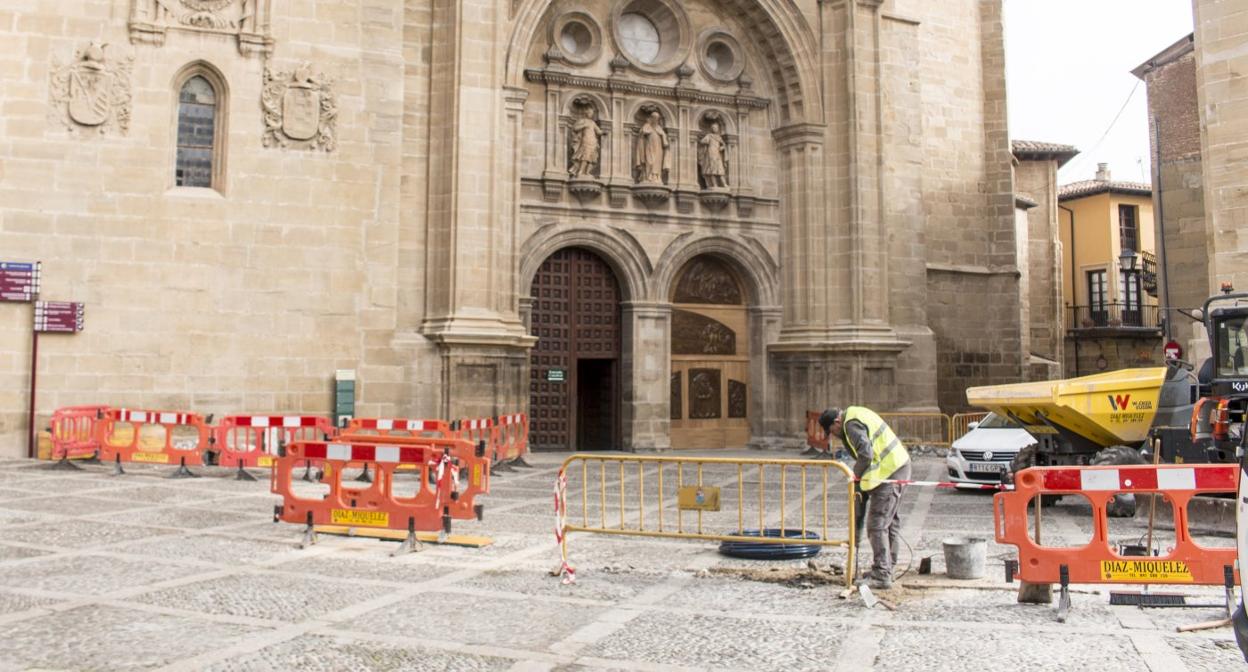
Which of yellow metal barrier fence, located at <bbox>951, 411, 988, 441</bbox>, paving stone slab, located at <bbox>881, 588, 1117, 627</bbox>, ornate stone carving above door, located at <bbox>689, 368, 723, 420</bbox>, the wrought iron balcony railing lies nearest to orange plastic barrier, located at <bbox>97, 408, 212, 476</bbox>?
ornate stone carving above door, located at <bbox>689, 368, 723, 420</bbox>

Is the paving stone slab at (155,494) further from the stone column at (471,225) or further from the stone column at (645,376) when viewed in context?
the stone column at (645,376)

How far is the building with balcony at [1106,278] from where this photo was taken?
3722cm

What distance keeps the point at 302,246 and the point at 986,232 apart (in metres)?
16.7

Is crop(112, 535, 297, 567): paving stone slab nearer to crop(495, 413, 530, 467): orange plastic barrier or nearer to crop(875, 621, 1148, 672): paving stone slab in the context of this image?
crop(875, 621, 1148, 672): paving stone slab

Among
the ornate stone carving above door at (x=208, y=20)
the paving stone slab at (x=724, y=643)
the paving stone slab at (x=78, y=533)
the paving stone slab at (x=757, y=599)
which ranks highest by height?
the ornate stone carving above door at (x=208, y=20)

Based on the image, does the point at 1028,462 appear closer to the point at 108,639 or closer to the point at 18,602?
the point at 108,639

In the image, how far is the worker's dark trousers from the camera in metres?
7.60

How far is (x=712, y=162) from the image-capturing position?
2166 cm

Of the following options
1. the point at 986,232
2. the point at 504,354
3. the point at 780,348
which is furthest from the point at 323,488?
the point at 986,232

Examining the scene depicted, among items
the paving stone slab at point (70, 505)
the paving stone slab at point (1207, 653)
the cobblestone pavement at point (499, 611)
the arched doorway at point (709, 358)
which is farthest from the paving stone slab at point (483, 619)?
the arched doorway at point (709, 358)

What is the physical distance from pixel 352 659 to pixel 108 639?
1600mm

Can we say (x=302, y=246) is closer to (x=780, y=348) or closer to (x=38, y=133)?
(x=38, y=133)

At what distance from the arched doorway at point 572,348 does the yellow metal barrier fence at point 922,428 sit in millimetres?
5936

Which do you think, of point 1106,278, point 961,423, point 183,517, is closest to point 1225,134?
point 961,423
